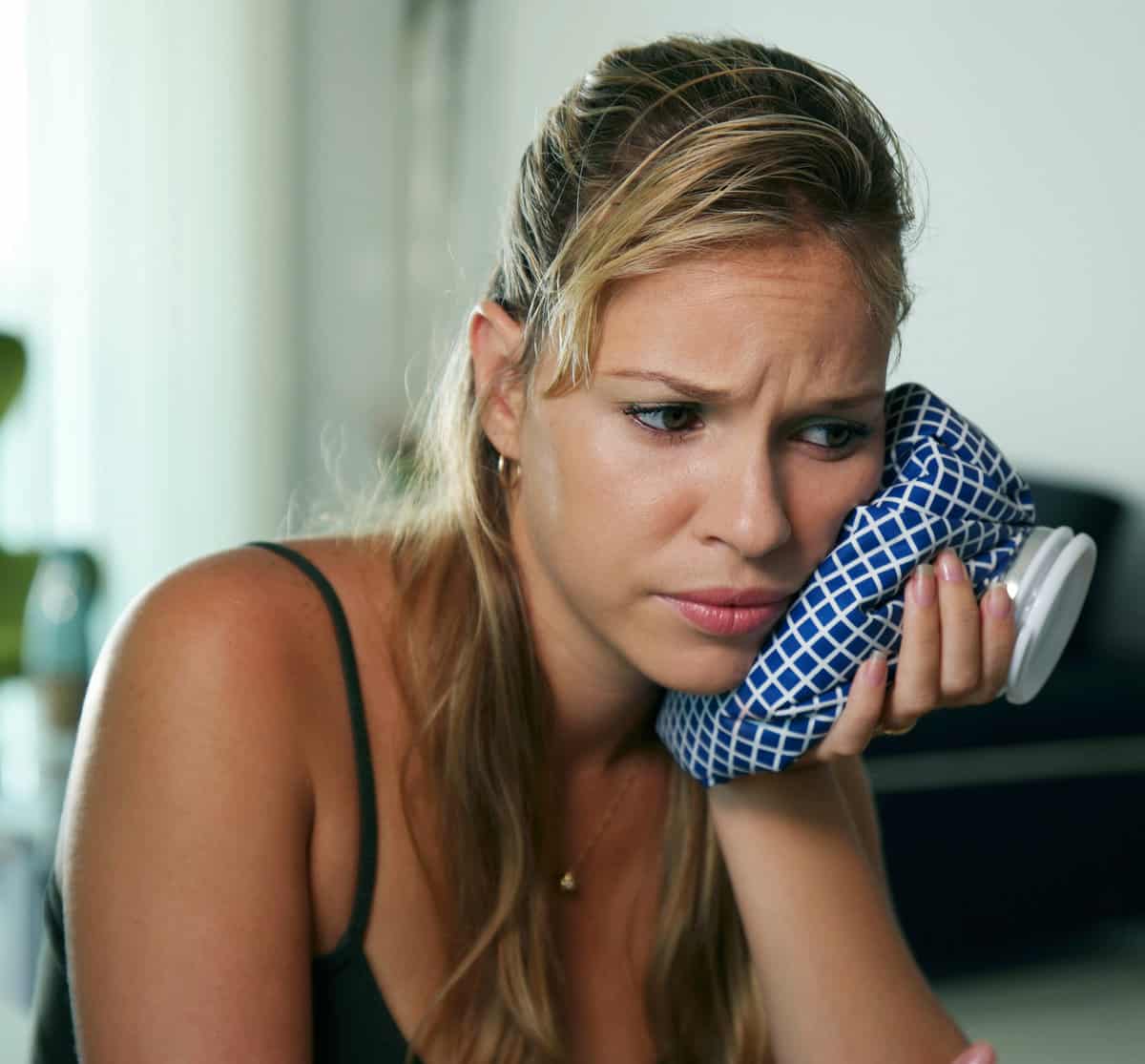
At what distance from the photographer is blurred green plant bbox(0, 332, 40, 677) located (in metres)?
3.98

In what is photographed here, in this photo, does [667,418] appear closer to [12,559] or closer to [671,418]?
[671,418]

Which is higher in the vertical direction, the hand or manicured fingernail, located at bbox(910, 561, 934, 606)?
manicured fingernail, located at bbox(910, 561, 934, 606)

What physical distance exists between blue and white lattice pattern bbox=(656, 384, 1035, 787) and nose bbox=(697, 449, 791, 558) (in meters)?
0.10

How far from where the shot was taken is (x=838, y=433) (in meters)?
1.06

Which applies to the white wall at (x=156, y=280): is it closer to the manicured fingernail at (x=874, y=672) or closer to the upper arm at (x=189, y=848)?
the upper arm at (x=189, y=848)

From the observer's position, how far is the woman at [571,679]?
38.9 inches

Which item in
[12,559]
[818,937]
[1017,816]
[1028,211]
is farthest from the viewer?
[12,559]

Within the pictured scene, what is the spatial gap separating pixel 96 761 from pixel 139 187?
12.8 ft

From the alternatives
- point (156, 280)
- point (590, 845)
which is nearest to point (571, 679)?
point (590, 845)

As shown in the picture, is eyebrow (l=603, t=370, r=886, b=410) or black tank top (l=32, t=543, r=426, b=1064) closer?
eyebrow (l=603, t=370, r=886, b=410)

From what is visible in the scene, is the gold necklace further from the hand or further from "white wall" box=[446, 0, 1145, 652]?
"white wall" box=[446, 0, 1145, 652]

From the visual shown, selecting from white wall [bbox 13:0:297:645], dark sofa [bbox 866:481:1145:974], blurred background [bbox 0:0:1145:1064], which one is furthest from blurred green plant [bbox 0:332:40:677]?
dark sofa [bbox 866:481:1145:974]

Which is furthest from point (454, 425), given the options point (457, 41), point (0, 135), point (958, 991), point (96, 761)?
point (457, 41)

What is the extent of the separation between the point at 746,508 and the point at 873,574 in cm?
14
